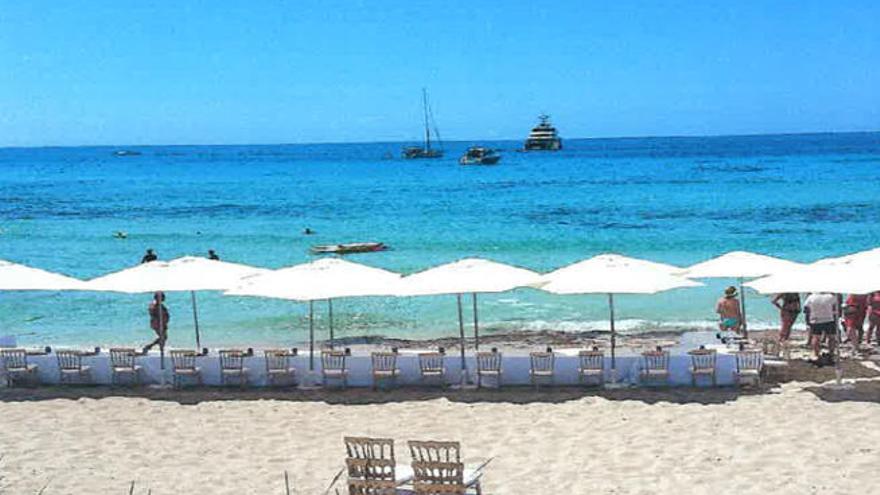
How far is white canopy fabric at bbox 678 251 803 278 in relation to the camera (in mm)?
15234

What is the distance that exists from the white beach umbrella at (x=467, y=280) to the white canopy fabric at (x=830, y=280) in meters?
3.16

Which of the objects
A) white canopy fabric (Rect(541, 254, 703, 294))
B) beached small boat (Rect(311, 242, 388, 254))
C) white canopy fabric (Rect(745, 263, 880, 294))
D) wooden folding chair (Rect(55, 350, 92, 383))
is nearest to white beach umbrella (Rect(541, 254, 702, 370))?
white canopy fabric (Rect(541, 254, 703, 294))

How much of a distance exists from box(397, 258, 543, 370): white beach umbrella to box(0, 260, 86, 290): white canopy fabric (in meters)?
5.06

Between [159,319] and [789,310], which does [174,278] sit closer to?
[159,319]

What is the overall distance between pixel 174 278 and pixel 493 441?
572cm

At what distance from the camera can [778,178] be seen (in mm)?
75562

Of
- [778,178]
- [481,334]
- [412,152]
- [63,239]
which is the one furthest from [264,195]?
[412,152]

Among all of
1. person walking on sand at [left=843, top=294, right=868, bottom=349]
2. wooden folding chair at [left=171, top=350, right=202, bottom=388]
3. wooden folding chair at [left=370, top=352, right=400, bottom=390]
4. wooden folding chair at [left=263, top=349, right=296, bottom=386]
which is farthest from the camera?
person walking on sand at [left=843, top=294, right=868, bottom=349]

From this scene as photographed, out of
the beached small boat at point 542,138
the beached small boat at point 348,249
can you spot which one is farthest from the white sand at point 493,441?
the beached small boat at point 542,138

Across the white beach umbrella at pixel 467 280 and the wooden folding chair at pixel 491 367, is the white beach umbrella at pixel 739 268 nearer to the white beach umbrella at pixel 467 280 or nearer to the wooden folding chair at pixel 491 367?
the white beach umbrella at pixel 467 280

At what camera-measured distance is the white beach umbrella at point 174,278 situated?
Answer: 47.6ft

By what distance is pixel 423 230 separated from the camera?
1682 inches

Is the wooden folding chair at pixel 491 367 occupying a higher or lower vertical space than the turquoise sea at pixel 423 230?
lower

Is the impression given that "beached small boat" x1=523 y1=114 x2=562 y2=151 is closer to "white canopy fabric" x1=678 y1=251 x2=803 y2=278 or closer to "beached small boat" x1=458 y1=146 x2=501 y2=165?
"beached small boat" x1=458 y1=146 x2=501 y2=165
